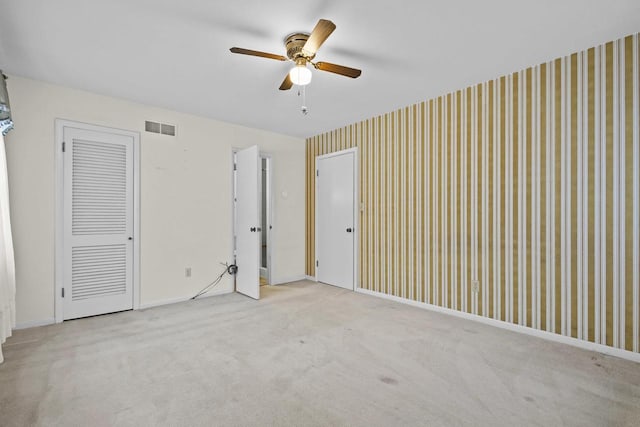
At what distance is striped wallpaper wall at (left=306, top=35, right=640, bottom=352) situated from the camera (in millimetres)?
2354

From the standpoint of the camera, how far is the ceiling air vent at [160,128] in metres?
3.68

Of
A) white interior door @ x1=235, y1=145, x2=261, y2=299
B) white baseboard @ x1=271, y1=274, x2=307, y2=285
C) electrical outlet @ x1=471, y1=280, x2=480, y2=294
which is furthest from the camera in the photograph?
white baseboard @ x1=271, y1=274, x2=307, y2=285

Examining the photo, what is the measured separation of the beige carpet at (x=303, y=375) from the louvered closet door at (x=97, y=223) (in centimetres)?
30

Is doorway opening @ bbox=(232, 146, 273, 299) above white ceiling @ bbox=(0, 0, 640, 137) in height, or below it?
below

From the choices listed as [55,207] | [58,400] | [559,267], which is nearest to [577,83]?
[559,267]

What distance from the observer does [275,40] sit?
7.70ft

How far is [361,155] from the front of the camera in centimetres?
444

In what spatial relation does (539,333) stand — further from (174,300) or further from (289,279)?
(174,300)

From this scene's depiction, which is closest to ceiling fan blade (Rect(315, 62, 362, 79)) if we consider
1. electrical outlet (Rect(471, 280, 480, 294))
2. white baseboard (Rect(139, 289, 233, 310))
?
electrical outlet (Rect(471, 280, 480, 294))

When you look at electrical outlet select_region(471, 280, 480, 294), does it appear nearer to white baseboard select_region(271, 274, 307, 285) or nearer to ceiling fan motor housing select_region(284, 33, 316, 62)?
ceiling fan motor housing select_region(284, 33, 316, 62)

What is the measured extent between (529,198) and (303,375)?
257 centimetres

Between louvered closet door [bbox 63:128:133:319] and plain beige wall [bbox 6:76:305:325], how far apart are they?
5.4 inches

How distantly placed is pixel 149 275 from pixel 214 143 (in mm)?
1968

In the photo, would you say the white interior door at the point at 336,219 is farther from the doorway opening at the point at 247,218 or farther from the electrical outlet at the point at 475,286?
the electrical outlet at the point at 475,286
